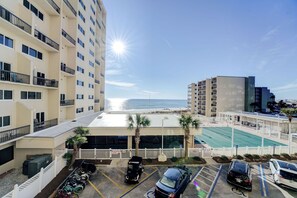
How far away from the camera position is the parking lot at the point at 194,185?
11531mm

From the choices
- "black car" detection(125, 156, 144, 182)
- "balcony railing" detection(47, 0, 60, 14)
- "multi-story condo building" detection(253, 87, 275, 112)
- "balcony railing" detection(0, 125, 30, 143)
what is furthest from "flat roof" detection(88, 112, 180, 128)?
"multi-story condo building" detection(253, 87, 275, 112)

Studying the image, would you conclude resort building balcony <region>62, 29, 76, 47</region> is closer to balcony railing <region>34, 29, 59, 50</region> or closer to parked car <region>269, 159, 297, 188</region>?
balcony railing <region>34, 29, 59, 50</region>

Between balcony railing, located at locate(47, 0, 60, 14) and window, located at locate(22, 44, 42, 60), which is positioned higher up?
balcony railing, located at locate(47, 0, 60, 14)

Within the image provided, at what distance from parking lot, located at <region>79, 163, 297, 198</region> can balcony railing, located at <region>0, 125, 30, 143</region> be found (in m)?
7.90

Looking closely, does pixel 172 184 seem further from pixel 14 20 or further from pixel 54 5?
pixel 54 5

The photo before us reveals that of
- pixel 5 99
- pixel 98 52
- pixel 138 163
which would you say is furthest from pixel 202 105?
pixel 5 99

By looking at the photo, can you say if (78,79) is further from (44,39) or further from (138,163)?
(138,163)

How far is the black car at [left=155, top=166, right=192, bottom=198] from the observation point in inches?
398

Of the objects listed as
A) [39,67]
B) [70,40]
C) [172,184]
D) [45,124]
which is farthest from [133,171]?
[70,40]

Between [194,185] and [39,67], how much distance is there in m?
21.1

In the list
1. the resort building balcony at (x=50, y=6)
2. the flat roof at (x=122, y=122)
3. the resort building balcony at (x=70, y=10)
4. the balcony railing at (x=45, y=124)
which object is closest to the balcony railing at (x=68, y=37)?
the resort building balcony at (x=50, y=6)

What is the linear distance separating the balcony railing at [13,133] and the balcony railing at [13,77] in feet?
14.5

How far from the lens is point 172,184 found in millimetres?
10531

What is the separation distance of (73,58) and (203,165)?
23.9m
